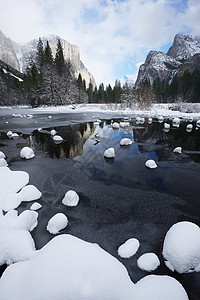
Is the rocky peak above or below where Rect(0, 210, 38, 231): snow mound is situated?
above

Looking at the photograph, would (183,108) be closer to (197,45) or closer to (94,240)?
(94,240)

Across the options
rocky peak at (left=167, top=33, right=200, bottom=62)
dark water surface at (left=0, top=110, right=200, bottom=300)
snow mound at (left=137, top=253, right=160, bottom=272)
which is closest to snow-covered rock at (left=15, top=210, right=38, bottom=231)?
dark water surface at (left=0, top=110, right=200, bottom=300)

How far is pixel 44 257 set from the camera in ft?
5.46

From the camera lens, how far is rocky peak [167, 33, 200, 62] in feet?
374

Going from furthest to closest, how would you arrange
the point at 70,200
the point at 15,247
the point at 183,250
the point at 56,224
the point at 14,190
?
the point at 14,190 → the point at 70,200 → the point at 56,224 → the point at 15,247 → the point at 183,250

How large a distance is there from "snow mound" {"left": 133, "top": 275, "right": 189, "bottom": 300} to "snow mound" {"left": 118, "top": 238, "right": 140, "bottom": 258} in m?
0.51

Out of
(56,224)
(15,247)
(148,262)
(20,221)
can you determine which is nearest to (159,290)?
(148,262)

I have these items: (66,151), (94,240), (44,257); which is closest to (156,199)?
(94,240)

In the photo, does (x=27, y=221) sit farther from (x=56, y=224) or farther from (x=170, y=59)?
(x=170, y=59)

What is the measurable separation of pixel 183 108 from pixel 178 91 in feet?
88.7

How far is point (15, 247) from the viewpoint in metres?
2.09

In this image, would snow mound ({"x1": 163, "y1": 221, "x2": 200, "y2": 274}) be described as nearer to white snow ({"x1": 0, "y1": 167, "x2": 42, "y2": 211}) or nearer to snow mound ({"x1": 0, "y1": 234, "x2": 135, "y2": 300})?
snow mound ({"x1": 0, "y1": 234, "x2": 135, "y2": 300})

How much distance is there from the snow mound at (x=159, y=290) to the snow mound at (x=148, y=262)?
337 millimetres

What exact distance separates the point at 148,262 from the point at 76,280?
1.17 m
